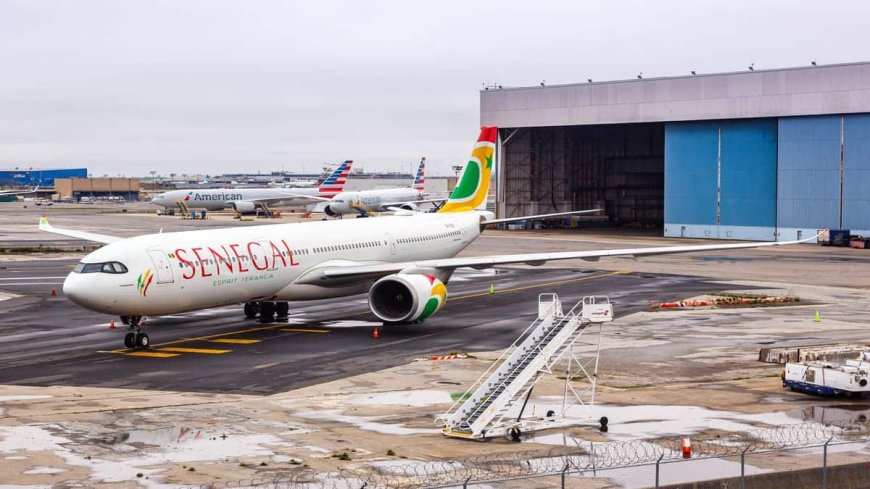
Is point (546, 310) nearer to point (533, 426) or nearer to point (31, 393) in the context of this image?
point (533, 426)

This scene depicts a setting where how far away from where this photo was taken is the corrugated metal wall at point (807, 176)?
93562 millimetres

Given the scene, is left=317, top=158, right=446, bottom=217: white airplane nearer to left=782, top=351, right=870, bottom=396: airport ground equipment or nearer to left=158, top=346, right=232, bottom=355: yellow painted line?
left=158, top=346, right=232, bottom=355: yellow painted line

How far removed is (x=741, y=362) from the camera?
37188 millimetres

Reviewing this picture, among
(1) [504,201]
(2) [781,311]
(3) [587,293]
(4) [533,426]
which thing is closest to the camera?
(4) [533,426]

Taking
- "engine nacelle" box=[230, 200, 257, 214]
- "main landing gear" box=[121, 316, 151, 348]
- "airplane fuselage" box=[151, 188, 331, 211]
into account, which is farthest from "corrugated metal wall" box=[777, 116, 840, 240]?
"engine nacelle" box=[230, 200, 257, 214]

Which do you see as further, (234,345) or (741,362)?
(234,345)

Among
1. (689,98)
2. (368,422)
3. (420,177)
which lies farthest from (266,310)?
(420,177)

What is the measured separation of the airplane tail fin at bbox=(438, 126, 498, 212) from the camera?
6206cm

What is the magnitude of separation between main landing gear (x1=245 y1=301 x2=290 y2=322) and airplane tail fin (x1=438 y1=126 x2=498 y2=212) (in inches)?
647

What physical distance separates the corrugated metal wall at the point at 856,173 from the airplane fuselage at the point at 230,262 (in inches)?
2066

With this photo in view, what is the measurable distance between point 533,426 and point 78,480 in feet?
35.1

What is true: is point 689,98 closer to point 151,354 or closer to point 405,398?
point 151,354

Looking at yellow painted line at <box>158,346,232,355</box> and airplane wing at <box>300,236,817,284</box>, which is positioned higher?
airplane wing at <box>300,236,817,284</box>

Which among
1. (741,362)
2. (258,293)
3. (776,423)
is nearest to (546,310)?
(776,423)
